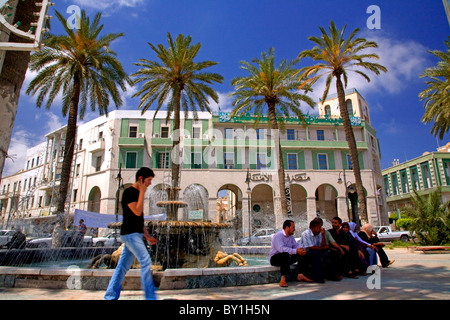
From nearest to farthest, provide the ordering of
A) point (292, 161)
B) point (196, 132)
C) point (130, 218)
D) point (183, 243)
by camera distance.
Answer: point (130, 218) → point (183, 243) → point (196, 132) → point (292, 161)

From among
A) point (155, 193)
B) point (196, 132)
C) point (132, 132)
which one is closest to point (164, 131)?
point (132, 132)

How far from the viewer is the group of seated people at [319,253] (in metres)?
5.66

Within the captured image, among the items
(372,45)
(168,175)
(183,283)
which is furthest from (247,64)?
(183,283)

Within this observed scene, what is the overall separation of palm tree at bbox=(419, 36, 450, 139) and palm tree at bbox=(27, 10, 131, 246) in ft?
69.2

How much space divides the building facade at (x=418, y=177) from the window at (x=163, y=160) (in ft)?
113

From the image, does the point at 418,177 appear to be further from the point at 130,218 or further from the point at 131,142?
the point at 130,218

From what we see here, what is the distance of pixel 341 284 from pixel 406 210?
11.3 m

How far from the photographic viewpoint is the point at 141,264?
11.3 feet

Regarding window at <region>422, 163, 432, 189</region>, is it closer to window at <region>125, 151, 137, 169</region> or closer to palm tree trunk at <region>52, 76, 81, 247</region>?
window at <region>125, 151, 137, 169</region>

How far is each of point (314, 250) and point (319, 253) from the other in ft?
0.40

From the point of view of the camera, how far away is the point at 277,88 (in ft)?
71.4

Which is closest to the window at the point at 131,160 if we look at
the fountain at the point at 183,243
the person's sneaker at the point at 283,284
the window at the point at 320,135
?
the window at the point at 320,135

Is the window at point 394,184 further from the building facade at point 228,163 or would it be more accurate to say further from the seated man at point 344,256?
the seated man at point 344,256
